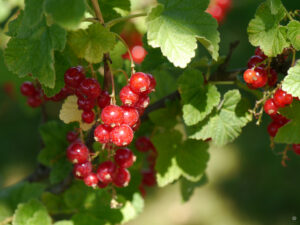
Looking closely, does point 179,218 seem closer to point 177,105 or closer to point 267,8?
point 177,105

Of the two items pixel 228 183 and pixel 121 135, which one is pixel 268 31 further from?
pixel 228 183

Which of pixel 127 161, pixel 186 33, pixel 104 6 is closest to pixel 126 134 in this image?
pixel 127 161

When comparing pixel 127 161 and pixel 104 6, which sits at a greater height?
pixel 104 6

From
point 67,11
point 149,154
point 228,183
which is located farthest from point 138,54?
point 228,183

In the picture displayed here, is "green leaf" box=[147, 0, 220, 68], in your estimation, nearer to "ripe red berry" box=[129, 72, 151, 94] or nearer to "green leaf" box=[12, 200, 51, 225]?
"ripe red berry" box=[129, 72, 151, 94]

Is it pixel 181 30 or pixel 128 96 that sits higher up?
pixel 181 30
